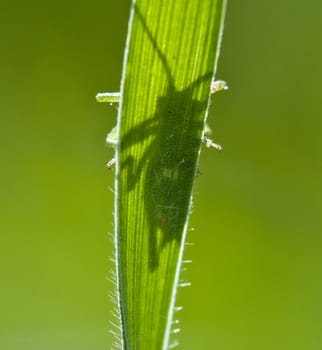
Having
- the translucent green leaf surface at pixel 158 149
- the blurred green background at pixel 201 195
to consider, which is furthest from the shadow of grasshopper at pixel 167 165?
the blurred green background at pixel 201 195

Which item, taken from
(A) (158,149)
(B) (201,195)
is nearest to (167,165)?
(A) (158,149)

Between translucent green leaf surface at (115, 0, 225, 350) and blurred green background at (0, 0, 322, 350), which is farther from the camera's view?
blurred green background at (0, 0, 322, 350)

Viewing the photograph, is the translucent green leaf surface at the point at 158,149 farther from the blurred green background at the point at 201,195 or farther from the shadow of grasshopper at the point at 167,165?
the blurred green background at the point at 201,195

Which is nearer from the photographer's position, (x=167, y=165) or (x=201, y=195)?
(x=167, y=165)

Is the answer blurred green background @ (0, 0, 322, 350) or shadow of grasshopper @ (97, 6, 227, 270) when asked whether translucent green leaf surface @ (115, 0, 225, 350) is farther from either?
blurred green background @ (0, 0, 322, 350)

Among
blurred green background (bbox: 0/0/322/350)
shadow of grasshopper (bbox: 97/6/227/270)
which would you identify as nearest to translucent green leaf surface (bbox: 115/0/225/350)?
shadow of grasshopper (bbox: 97/6/227/270)

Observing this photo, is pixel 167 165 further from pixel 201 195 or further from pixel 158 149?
pixel 201 195
